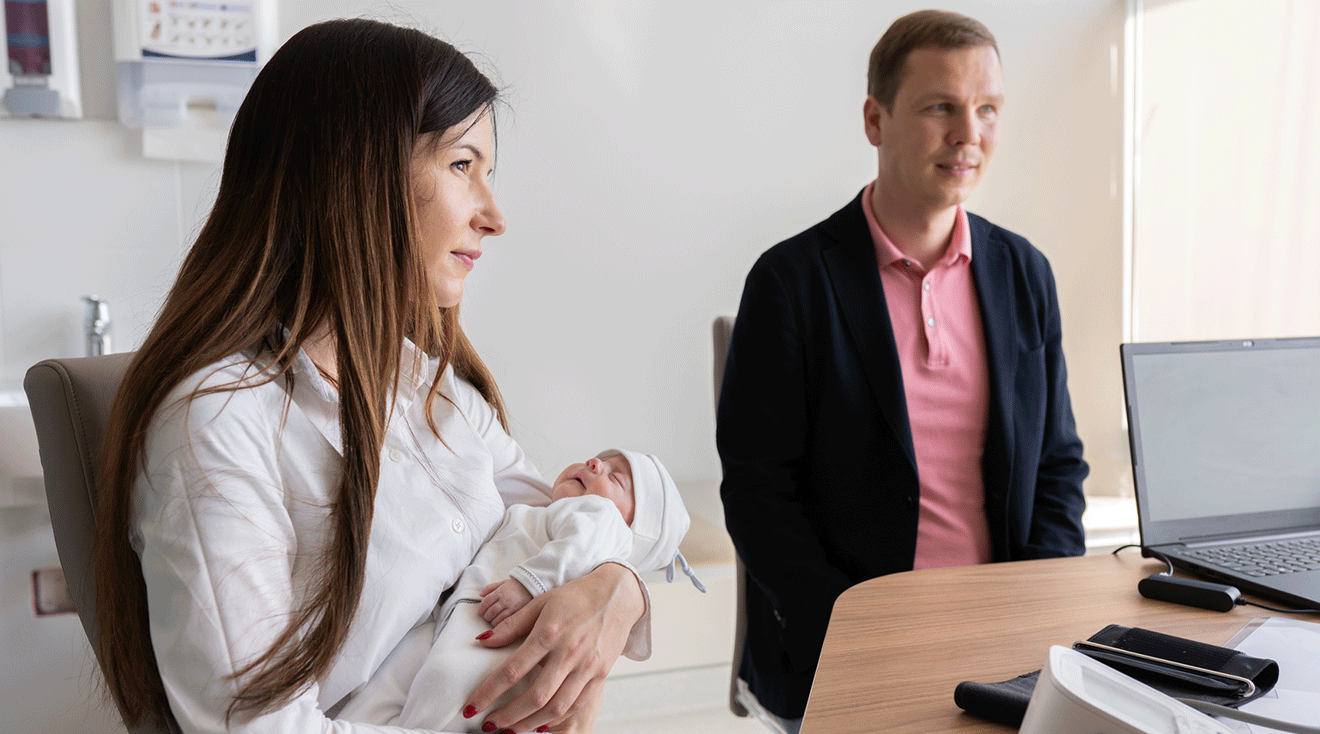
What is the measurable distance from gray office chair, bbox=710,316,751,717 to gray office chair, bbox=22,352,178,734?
1002 mm

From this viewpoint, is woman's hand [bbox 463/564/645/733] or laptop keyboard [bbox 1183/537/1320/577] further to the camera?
Result: laptop keyboard [bbox 1183/537/1320/577]

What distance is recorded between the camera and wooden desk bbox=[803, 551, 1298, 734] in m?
0.77

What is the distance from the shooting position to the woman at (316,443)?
76 centimetres

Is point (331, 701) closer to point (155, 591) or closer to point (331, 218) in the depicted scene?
point (155, 591)

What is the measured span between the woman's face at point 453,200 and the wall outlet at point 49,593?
1583 mm

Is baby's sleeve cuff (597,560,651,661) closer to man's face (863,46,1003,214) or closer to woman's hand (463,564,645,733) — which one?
woman's hand (463,564,645,733)

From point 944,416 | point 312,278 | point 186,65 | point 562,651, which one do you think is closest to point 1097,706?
point 562,651

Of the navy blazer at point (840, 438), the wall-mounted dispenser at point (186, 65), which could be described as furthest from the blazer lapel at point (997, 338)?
the wall-mounted dispenser at point (186, 65)

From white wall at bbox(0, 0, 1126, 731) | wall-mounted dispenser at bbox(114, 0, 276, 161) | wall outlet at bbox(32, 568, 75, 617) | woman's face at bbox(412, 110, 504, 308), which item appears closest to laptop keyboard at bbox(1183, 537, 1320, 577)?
woman's face at bbox(412, 110, 504, 308)

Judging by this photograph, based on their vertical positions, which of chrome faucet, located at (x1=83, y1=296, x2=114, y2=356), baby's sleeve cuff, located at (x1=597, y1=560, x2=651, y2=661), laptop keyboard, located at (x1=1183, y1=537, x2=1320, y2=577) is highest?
chrome faucet, located at (x1=83, y1=296, x2=114, y2=356)

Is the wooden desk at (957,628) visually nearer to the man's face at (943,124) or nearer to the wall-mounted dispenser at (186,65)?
the man's face at (943,124)

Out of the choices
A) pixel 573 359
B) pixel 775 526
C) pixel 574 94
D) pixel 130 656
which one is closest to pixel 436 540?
pixel 130 656

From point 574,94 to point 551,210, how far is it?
313mm

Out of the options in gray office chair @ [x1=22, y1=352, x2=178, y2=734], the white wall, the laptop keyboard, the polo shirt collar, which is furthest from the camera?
the white wall
